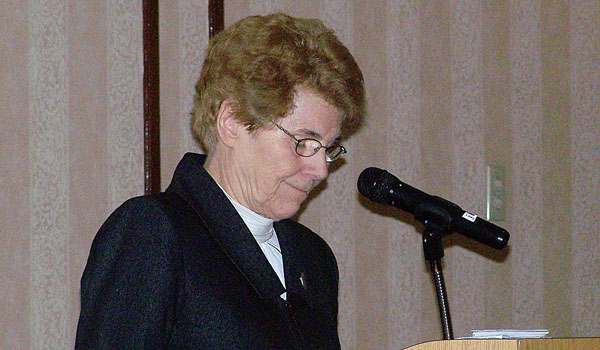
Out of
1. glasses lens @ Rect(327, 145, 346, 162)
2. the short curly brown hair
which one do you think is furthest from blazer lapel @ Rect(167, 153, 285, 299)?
glasses lens @ Rect(327, 145, 346, 162)

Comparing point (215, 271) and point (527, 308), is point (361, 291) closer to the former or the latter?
point (527, 308)

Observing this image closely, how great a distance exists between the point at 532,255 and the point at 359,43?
0.93 m

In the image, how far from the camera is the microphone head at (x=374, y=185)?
191 centimetres

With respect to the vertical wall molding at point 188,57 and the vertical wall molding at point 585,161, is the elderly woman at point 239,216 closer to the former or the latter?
the vertical wall molding at point 188,57

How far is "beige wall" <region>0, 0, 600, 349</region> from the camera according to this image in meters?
2.26

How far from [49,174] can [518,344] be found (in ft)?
4.38

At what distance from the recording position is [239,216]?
5.79 ft

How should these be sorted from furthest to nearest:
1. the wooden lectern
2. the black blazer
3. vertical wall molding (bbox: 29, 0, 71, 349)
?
vertical wall molding (bbox: 29, 0, 71, 349) → the black blazer → the wooden lectern

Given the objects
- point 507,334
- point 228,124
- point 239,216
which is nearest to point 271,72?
point 228,124

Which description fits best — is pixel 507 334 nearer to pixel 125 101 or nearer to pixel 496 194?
pixel 125 101

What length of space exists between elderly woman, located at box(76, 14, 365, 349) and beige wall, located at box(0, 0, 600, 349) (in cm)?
59

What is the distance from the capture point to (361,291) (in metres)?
2.77

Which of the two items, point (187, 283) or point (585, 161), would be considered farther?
point (585, 161)

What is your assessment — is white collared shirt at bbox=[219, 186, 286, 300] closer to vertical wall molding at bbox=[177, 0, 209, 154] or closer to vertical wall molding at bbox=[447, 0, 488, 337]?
vertical wall molding at bbox=[177, 0, 209, 154]
